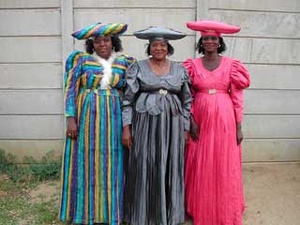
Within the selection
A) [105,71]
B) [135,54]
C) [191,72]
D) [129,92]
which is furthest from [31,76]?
[191,72]

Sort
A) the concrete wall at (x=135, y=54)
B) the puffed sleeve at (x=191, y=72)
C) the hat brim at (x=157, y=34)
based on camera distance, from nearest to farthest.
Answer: the hat brim at (x=157, y=34)
the puffed sleeve at (x=191, y=72)
the concrete wall at (x=135, y=54)

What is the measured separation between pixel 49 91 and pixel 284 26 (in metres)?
3.03

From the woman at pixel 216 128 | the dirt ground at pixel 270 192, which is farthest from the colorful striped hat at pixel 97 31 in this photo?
the dirt ground at pixel 270 192

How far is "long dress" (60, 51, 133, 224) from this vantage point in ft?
12.4

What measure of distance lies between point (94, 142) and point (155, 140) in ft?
1.76

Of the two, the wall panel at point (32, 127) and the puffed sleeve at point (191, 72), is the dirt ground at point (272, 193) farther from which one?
the wall panel at point (32, 127)

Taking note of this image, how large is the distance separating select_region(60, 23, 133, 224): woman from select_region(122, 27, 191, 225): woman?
4.9 inches

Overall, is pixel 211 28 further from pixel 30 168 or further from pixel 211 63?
pixel 30 168

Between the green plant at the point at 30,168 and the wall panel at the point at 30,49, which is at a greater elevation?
the wall panel at the point at 30,49

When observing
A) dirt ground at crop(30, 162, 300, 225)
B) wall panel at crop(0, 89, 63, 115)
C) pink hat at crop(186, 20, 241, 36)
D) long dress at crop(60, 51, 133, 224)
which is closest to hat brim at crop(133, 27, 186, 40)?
pink hat at crop(186, 20, 241, 36)

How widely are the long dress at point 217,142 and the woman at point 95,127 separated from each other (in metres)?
0.68

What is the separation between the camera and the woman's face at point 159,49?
3659mm

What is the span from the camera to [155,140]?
374cm

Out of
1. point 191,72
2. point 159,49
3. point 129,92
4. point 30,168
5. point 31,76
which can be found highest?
point 159,49
